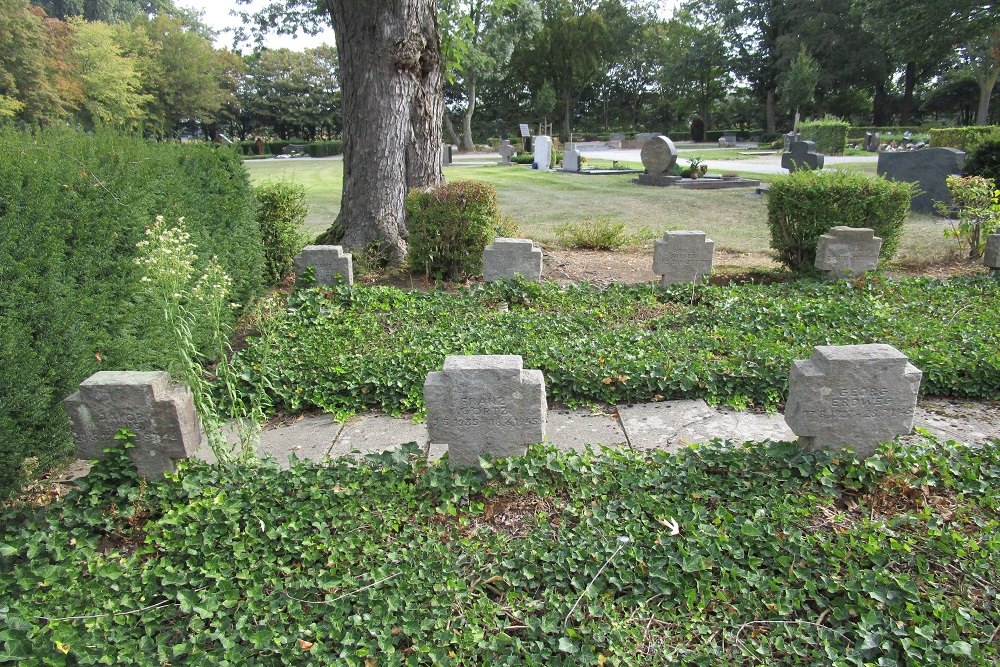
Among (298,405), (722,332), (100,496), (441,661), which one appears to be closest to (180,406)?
(100,496)

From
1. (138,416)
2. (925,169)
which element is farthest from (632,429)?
(925,169)

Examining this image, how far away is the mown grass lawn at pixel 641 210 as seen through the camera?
408 inches

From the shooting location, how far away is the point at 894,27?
32.7 m

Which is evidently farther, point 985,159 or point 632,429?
point 985,159

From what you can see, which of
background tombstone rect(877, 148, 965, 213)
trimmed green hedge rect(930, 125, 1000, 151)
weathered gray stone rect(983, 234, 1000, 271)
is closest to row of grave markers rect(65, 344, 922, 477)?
weathered gray stone rect(983, 234, 1000, 271)

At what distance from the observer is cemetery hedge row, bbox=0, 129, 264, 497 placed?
3.24m

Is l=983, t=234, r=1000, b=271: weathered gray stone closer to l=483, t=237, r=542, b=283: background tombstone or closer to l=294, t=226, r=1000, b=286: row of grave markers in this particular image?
l=294, t=226, r=1000, b=286: row of grave markers

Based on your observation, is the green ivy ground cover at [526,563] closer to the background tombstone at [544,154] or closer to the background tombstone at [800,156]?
the background tombstone at [800,156]

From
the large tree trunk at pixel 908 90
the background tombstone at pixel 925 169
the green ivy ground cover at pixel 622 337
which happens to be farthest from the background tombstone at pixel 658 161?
the large tree trunk at pixel 908 90

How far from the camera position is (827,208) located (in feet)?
25.0

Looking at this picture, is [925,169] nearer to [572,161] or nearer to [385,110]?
[385,110]

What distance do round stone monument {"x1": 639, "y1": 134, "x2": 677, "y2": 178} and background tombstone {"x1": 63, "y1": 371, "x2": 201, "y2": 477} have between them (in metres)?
18.4

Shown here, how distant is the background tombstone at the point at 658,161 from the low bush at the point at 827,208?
1170 centimetres

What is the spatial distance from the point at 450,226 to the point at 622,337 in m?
2.95
